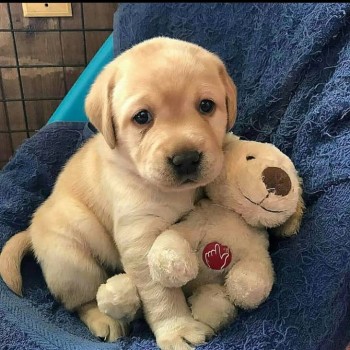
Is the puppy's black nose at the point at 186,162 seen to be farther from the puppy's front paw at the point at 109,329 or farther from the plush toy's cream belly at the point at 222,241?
the puppy's front paw at the point at 109,329

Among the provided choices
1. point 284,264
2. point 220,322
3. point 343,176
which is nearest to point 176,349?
point 220,322

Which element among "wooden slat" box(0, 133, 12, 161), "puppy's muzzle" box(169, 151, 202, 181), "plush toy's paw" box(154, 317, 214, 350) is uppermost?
"puppy's muzzle" box(169, 151, 202, 181)

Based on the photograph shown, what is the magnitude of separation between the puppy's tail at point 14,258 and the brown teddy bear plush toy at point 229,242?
0.33 metres

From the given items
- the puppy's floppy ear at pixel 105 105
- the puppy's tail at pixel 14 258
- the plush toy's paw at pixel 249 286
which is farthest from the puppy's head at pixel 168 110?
the puppy's tail at pixel 14 258

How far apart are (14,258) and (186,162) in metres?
0.69

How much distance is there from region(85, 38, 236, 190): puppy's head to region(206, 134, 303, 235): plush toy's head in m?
0.06

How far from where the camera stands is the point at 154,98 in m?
1.24

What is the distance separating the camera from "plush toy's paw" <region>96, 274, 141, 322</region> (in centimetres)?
130

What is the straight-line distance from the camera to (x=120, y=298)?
51.1 inches

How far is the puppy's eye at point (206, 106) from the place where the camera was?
1281mm

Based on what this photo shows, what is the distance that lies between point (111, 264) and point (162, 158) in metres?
0.48

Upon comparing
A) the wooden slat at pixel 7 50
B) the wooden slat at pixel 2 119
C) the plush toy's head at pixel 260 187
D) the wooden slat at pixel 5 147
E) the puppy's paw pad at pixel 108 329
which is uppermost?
the plush toy's head at pixel 260 187

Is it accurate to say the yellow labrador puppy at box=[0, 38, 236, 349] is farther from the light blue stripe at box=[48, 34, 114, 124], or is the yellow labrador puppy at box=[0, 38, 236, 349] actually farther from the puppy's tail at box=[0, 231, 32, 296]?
the light blue stripe at box=[48, 34, 114, 124]

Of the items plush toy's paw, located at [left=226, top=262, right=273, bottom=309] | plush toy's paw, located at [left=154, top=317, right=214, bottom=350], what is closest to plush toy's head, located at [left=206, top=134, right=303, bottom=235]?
plush toy's paw, located at [left=226, top=262, right=273, bottom=309]
